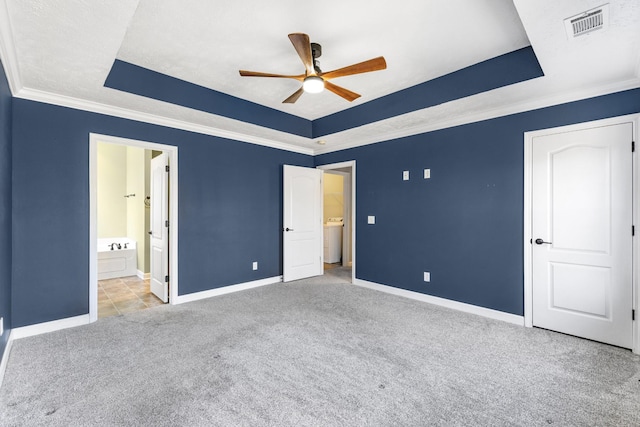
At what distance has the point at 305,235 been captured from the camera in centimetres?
544

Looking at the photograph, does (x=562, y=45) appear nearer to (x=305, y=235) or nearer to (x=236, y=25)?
(x=236, y=25)

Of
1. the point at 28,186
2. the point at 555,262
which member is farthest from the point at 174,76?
the point at 555,262

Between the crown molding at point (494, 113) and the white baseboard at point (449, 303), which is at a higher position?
the crown molding at point (494, 113)

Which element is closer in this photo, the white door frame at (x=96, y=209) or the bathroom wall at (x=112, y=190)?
the white door frame at (x=96, y=209)

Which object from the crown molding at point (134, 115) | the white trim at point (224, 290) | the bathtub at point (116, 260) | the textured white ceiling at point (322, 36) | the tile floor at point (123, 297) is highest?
the textured white ceiling at point (322, 36)

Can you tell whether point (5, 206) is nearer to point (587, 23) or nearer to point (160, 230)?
point (160, 230)

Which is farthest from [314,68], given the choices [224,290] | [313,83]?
[224,290]

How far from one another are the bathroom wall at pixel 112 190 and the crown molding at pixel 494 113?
4.43 m

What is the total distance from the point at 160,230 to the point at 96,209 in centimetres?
102

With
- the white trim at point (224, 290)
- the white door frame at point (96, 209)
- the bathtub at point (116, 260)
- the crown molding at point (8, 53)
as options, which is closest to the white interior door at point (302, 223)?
the white trim at point (224, 290)

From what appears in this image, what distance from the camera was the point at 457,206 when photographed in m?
3.83

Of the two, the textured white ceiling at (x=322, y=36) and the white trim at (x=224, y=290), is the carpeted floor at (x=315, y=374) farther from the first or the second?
the textured white ceiling at (x=322, y=36)

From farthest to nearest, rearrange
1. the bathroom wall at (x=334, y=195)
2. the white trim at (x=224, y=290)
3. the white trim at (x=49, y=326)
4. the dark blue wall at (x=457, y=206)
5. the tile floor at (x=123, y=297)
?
the bathroom wall at (x=334, y=195), the white trim at (x=224, y=290), the tile floor at (x=123, y=297), the dark blue wall at (x=457, y=206), the white trim at (x=49, y=326)

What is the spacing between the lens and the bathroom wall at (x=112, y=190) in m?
6.08
